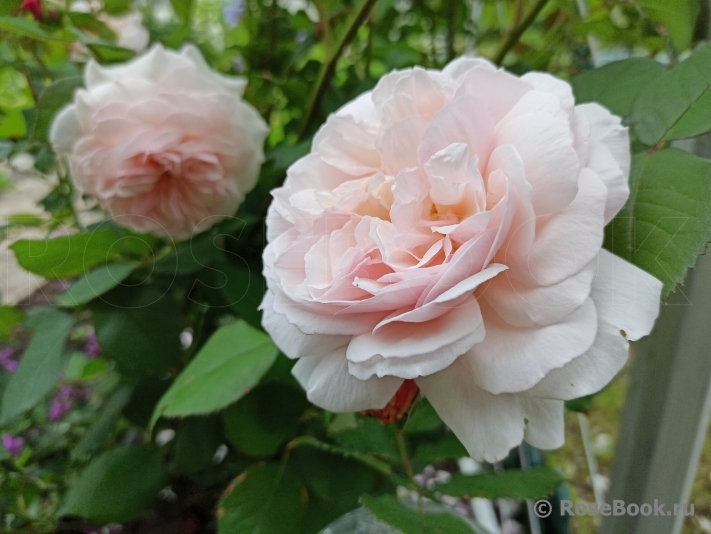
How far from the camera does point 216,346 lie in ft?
1.02

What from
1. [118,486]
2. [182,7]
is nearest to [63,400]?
[118,486]

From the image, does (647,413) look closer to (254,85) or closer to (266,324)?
(266,324)

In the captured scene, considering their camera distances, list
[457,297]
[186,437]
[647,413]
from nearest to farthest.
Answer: [457,297], [647,413], [186,437]

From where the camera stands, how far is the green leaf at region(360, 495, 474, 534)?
219mm

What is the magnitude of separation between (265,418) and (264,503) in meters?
0.06

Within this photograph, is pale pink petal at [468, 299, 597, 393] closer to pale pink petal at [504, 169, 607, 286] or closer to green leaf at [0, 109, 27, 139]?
pale pink petal at [504, 169, 607, 286]

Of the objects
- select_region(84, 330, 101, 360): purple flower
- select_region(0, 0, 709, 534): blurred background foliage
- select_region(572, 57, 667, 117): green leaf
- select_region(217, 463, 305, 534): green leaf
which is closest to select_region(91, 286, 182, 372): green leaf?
select_region(0, 0, 709, 534): blurred background foliage

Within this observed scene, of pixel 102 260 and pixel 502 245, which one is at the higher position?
pixel 502 245

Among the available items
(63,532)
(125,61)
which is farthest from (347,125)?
(63,532)

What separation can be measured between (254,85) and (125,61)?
115 mm

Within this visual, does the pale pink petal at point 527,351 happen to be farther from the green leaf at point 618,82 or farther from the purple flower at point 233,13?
the purple flower at point 233,13

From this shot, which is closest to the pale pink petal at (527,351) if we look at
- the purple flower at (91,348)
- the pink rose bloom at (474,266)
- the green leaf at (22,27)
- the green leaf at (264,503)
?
the pink rose bloom at (474,266)

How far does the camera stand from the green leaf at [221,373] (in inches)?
10.7

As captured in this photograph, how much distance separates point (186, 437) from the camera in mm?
380
